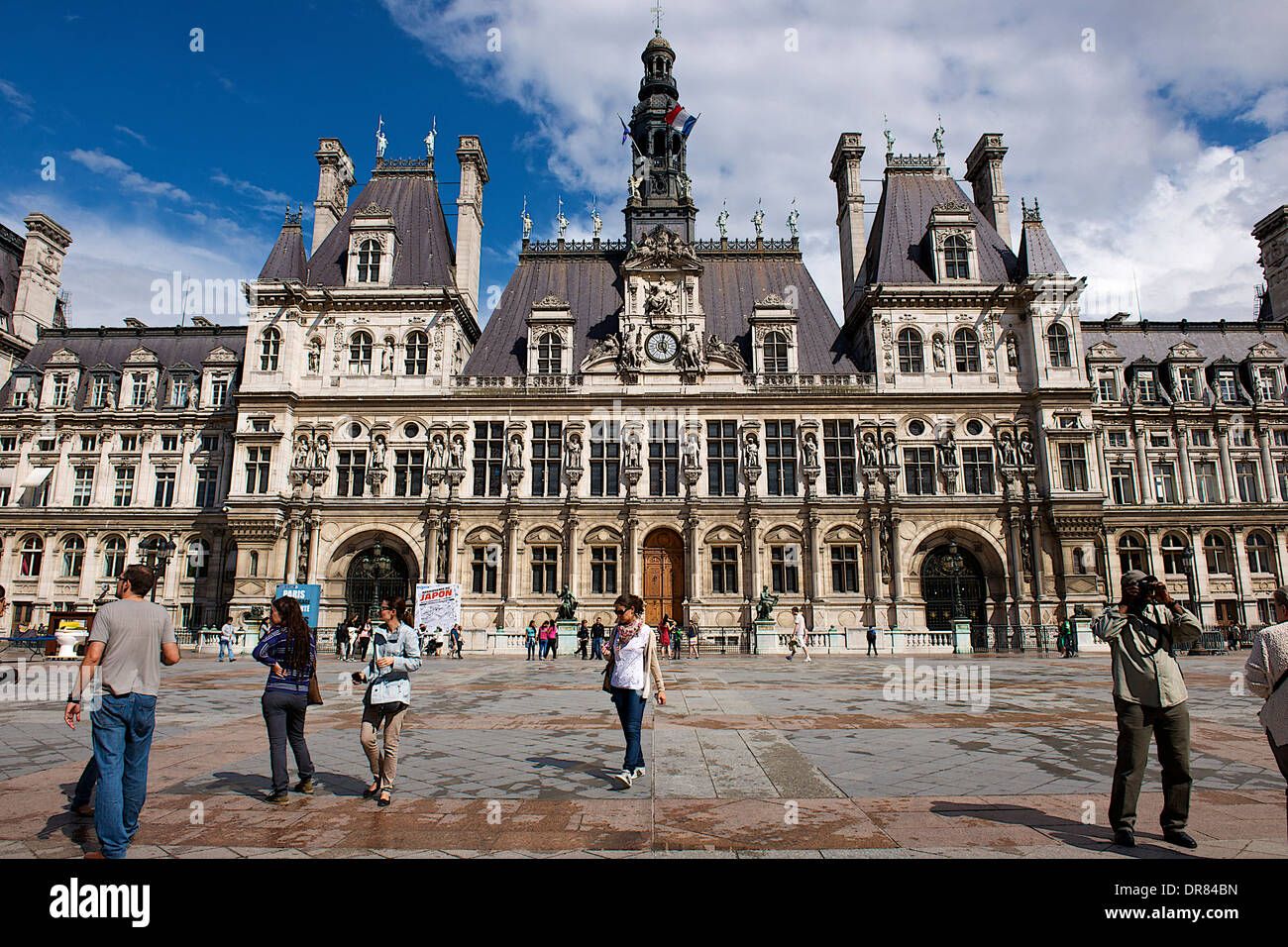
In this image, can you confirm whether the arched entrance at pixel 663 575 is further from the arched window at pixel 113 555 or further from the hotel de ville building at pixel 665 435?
the arched window at pixel 113 555

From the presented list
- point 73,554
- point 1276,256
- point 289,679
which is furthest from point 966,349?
point 73,554

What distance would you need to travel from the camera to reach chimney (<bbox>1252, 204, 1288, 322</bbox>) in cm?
4656

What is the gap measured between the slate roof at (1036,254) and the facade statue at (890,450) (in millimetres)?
11432

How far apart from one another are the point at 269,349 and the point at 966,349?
3565cm

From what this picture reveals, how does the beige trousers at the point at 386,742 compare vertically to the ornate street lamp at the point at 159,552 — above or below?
below

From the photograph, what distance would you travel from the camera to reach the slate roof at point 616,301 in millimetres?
39031

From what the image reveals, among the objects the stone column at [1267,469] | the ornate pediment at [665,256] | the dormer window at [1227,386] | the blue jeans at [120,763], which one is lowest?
the blue jeans at [120,763]

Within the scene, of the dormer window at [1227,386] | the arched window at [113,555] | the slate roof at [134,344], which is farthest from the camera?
the slate roof at [134,344]

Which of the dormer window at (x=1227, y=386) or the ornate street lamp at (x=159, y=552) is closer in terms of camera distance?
the ornate street lamp at (x=159, y=552)

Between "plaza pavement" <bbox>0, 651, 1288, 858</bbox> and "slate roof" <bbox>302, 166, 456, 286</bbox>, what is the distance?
30.1m

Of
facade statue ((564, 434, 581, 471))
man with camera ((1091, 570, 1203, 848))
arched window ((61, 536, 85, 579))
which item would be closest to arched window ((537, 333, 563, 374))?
facade statue ((564, 434, 581, 471))

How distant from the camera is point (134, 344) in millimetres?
45562

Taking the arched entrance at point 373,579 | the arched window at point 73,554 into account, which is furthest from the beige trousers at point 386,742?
the arched window at point 73,554
